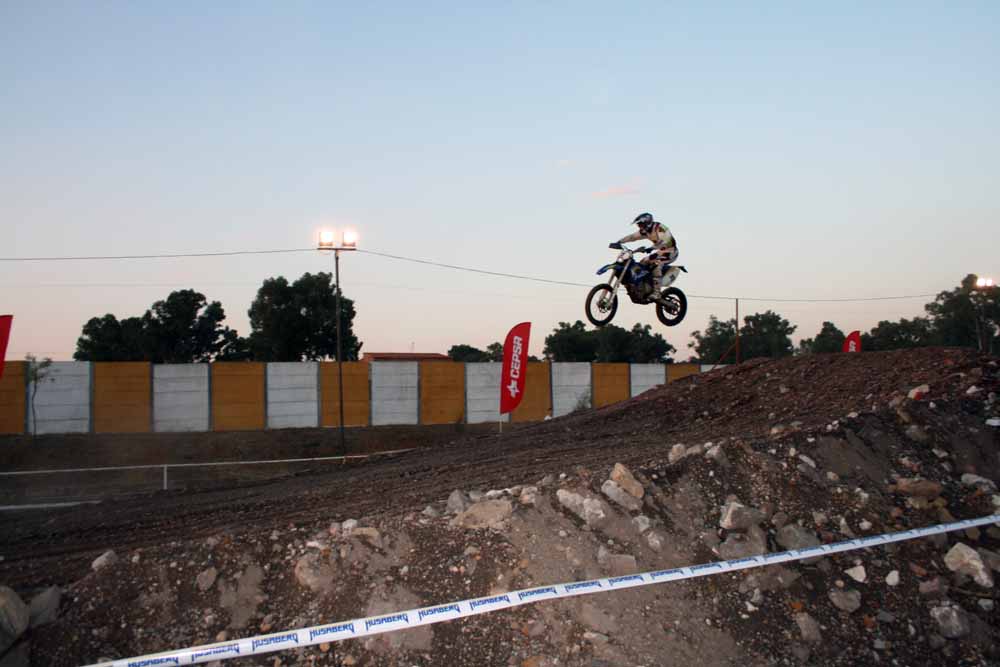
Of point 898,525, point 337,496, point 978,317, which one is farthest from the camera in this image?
point 978,317

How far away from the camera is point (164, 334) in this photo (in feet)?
200

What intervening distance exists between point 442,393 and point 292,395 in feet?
25.4

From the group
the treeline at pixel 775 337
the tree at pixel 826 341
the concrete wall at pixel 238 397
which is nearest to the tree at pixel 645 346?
the treeline at pixel 775 337

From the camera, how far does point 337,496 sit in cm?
1400

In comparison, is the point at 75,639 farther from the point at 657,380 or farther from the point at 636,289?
the point at 657,380

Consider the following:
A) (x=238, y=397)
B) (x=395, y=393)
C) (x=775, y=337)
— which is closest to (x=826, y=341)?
(x=775, y=337)

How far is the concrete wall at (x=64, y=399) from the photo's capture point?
33219 millimetres

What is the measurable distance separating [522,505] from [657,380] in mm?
37338

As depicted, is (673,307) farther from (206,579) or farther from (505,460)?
(206,579)

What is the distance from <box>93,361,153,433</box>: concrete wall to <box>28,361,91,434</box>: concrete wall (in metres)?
0.50

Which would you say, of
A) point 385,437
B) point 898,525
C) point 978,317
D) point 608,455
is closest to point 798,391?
point 608,455

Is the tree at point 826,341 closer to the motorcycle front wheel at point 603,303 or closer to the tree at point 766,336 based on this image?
the tree at point 766,336

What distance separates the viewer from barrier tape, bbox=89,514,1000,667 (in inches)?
238

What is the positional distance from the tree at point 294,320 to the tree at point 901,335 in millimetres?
39628
